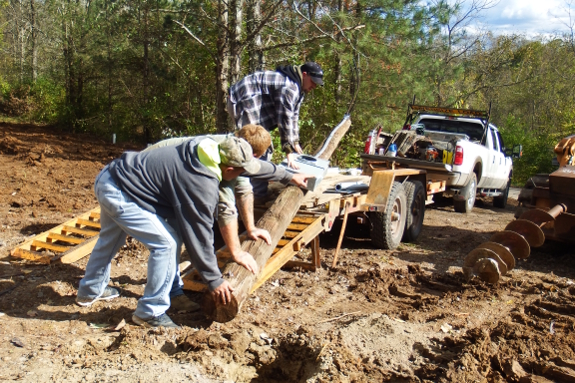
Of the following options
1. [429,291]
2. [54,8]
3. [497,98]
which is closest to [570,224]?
[429,291]

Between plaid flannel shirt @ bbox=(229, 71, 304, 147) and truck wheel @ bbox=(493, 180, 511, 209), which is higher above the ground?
plaid flannel shirt @ bbox=(229, 71, 304, 147)

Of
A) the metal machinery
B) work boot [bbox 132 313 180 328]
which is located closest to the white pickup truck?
the metal machinery

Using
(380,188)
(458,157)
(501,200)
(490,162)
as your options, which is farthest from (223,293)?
(501,200)

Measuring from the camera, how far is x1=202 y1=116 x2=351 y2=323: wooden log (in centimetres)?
386

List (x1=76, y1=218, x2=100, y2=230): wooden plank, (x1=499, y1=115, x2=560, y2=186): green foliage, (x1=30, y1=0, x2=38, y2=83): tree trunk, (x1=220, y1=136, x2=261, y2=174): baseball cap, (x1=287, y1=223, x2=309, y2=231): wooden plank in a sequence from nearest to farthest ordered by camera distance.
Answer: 1. (x1=220, y1=136, x2=261, y2=174): baseball cap
2. (x1=287, y1=223, x2=309, y2=231): wooden plank
3. (x1=76, y1=218, x2=100, y2=230): wooden plank
4. (x1=499, y1=115, x2=560, y2=186): green foliage
5. (x1=30, y1=0, x2=38, y2=83): tree trunk

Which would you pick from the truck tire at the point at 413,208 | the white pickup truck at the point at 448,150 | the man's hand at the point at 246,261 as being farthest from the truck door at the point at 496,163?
the man's hand at the point at 246,261

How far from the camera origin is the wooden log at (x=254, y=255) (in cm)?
386

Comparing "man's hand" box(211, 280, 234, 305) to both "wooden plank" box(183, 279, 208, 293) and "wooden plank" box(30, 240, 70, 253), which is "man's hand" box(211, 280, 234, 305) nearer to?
A: "wooden plank" box(183, 279, 208, 293)

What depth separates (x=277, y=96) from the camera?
18.8 feet

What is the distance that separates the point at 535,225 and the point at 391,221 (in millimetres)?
1721

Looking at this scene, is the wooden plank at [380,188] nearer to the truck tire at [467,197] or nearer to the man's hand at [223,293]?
the man's hand at [223,293]

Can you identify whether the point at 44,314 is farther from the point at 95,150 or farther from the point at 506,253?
the point at 95,150

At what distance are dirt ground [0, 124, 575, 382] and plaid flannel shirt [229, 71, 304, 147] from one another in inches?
64.3

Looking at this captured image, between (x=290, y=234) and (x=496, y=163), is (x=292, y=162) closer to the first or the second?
(x=290, y=234)
